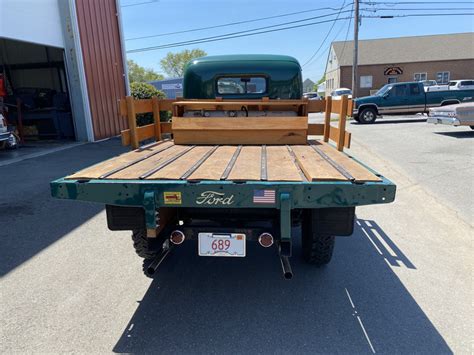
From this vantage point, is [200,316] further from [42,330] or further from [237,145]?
[237,145]

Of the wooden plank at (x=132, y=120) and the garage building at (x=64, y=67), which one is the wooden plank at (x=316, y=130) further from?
the garage building at (x=64, y=67)

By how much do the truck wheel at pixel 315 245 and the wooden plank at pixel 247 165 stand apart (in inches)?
25.5

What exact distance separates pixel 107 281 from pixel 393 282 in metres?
2.72

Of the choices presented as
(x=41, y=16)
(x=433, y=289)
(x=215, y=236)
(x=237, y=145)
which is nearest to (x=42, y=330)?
(x=215, y=236)

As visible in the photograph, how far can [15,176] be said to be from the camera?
7.91 metres

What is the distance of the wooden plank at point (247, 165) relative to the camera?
2506 millimetres

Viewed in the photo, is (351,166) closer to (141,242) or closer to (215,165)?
(215,165)

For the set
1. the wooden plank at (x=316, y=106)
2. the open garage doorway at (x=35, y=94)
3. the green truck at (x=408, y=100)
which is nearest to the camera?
the wooden plank at (x=316, y=106)

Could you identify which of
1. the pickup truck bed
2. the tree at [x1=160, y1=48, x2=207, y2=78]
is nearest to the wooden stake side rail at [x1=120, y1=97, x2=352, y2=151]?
the pickup truck bed

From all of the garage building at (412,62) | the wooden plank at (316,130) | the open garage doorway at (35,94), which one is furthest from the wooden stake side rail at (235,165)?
the garage building at (412,62)

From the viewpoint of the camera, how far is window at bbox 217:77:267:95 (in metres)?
5.18

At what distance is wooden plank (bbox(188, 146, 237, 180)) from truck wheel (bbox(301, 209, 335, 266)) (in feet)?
2.84

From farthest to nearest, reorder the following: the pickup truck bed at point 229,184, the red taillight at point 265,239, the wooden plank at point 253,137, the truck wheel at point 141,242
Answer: the wooden plank at point 253,137, the truck wheel at point 141,242, the red taillight at point 265,239, the pickup truck bed at point 229,184

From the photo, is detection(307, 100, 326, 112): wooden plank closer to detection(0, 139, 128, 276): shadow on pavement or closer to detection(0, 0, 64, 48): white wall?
detection(0, 139, 128, 276): shadow on pavement
